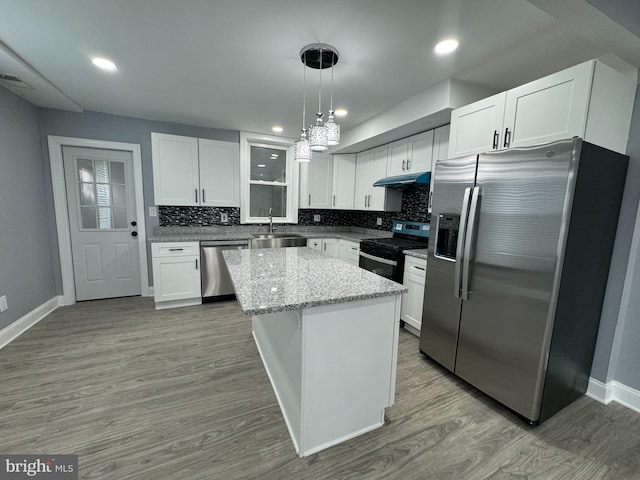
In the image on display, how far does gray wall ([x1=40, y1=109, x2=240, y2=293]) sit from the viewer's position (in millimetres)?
3180

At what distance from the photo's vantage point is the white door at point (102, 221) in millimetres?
3410

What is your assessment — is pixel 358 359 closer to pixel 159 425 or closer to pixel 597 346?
pixel 159 425

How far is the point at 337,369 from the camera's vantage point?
142cm

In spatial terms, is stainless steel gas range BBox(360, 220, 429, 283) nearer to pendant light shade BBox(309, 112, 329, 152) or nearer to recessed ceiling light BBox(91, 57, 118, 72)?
pendant light shade BBox(309, 112, 329, 152)

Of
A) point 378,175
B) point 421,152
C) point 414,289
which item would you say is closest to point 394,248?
point 414,289

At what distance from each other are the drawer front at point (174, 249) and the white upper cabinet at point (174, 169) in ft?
2.16

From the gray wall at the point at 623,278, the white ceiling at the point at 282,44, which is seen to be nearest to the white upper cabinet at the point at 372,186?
the white ceiling at the point at 282,44

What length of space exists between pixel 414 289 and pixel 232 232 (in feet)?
9.19

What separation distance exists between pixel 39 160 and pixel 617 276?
223 inches

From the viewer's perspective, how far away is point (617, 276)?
1.82m

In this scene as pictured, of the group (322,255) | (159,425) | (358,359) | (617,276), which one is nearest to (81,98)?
(322,255)

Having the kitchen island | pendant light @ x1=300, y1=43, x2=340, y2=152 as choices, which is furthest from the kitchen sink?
pendant light @ x1=300, y1=43, x2=340, y2=152

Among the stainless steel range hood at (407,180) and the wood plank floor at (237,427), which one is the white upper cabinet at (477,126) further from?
the wood plank floor at (237,427)

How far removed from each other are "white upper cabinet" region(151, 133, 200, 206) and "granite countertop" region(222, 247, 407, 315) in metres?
1.97
